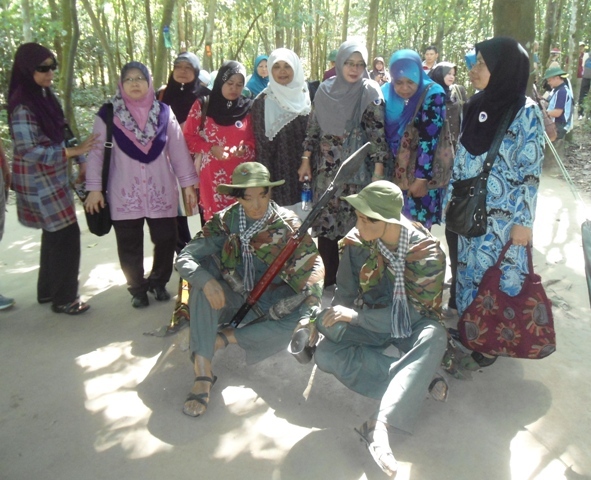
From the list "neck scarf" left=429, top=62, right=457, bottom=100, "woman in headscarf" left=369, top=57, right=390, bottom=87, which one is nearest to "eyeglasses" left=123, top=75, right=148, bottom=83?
"neck scarf" left=429, top=62, right=457, bottom=100

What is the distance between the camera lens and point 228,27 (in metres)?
17.9

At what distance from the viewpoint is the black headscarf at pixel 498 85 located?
263cm

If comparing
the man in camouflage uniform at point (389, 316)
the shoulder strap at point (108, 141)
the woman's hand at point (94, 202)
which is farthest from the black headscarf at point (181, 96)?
the man in camouflage uniform at point (389, 316)

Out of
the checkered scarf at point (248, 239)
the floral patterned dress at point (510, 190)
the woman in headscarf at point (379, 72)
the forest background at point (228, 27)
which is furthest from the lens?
the woman in headscarf at point (379, 72)

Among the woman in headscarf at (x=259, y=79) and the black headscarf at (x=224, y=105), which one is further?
the woman in headscarf at (x=259, y=79)

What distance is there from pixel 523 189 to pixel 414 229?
2.14ft

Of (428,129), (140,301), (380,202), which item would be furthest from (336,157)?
(140,301)

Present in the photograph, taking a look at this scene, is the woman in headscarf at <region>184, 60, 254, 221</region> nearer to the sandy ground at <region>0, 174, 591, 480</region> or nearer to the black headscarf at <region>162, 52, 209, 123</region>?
the black headscarf at <region>162, 52, 209, 123</region>

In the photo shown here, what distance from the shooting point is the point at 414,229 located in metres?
2.57

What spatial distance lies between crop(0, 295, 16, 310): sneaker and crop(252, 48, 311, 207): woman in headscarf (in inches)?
81.5

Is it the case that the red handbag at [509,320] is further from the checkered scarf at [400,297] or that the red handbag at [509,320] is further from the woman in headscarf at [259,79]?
the woman in headscarf at [259,79]

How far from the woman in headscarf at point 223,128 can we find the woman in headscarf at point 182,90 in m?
0.40

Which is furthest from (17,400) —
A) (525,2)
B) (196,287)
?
(525,2)

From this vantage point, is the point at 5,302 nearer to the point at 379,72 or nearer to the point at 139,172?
the point at 139,172
